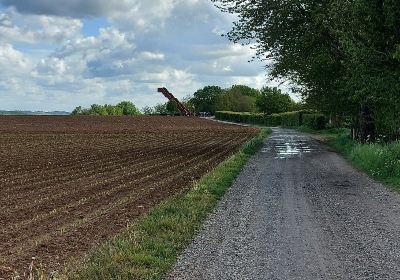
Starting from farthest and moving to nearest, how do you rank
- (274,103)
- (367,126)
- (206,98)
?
(206,98), (274,103), (367,126)

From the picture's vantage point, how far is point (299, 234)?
10.0 metres

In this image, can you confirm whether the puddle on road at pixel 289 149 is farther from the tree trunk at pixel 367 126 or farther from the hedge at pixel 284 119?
the hedge at pixel 284 119

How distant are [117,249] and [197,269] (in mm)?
1495

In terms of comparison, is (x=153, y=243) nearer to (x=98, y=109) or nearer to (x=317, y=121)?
(x=317, y=121)

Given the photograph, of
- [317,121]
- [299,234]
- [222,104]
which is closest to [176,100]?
[222,104]

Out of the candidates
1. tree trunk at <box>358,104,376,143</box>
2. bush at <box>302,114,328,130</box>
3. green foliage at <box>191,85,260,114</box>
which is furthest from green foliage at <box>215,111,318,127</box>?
tree trunk at <box>358,104,376,143</box>

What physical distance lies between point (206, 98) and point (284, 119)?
308 ft

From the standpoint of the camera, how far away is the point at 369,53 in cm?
1802

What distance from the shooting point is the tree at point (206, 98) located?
175m

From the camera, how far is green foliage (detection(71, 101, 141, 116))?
156 metres

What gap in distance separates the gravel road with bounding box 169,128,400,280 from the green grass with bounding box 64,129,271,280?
27cm

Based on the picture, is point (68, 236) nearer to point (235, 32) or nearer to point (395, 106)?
point (395, 106)

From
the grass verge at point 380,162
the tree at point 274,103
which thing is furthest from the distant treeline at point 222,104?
the grass verge at point 380,162

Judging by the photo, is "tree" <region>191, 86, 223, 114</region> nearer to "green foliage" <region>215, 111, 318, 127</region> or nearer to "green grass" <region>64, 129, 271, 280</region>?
"green foliage" <region>215, 111, 318, 127</region>
